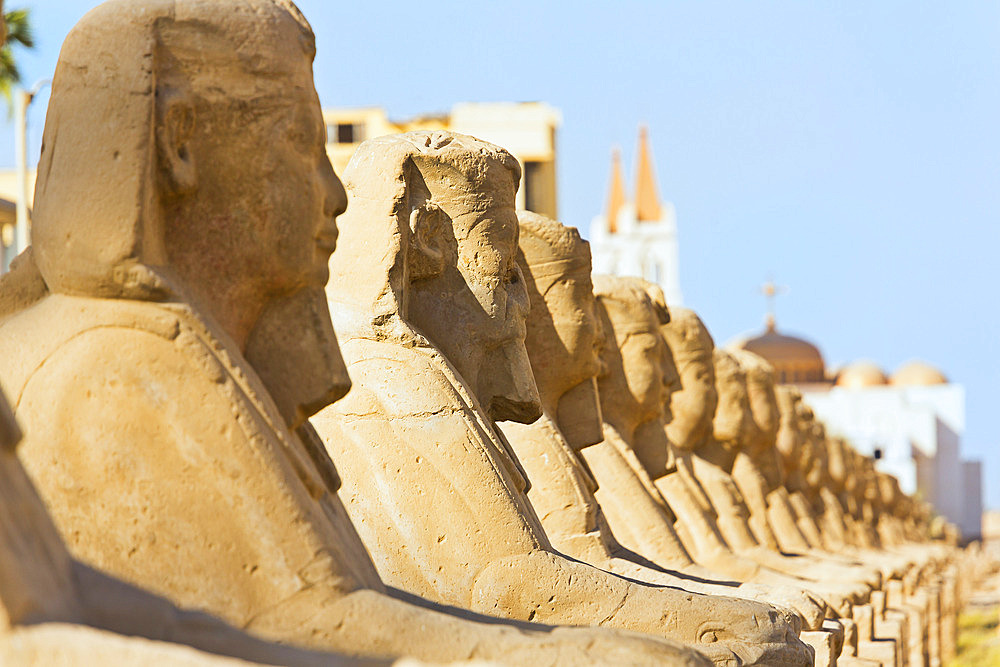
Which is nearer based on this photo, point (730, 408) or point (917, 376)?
point (730, 408)

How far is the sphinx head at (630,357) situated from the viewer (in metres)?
8.38

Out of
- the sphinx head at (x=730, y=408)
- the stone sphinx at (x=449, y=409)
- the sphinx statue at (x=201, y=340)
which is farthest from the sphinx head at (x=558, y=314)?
the sphinx head at (x=730, y=408)

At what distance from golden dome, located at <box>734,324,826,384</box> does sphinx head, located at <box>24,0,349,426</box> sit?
196ft

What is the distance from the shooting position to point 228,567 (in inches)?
128

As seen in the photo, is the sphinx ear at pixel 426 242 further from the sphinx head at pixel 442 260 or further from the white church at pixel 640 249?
the white church at pixel 640 249

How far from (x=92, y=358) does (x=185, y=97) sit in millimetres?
637

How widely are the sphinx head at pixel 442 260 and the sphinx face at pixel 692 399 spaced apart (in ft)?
15.7

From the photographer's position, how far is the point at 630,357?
855cm

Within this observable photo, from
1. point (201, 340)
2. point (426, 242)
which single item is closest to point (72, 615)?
point (201, 340)

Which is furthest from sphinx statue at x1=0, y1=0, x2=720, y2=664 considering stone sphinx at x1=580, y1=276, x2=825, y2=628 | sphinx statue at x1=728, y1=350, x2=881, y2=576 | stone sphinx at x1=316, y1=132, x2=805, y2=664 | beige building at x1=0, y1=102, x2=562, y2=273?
beige building at x1=0, y1=102, x2=562, y2=273

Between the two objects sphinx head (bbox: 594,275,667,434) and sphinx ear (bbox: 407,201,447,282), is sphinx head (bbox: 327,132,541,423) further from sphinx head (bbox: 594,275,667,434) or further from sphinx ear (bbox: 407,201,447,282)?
sphinx head (bbox: 594,275,667,434)

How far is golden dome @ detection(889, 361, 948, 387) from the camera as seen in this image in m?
63.3

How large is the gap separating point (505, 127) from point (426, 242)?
77.8ft

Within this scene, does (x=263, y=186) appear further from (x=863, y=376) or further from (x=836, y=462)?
(x=863, y=376)
